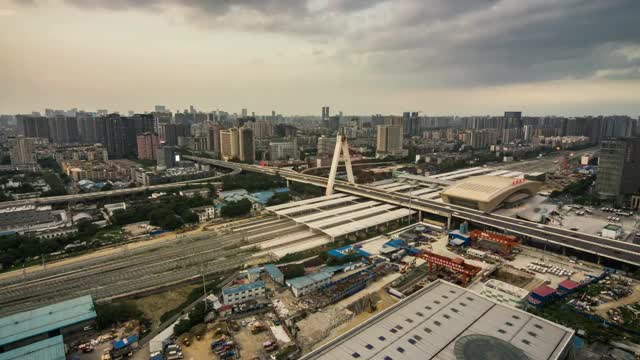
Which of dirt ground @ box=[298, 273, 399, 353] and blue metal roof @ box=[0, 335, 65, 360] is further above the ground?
blue metal roof @ box=[0, 335, 65, 360]

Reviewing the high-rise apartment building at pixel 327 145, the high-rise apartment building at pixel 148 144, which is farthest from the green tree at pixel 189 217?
the high-rise apartment building at pixel 327 145

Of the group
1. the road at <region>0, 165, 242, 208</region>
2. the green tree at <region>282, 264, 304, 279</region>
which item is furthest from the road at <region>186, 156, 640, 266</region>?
the road at <region>0, 165, 242, 208</region>

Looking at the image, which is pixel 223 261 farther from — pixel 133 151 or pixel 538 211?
pixel 133 151

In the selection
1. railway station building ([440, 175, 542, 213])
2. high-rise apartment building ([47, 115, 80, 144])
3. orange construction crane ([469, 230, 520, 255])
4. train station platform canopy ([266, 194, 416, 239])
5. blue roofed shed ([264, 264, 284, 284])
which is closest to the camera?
blue roofed shed ([264, 264, 284, 284])

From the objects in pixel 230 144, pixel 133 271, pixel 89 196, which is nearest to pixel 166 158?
pixel 230 144

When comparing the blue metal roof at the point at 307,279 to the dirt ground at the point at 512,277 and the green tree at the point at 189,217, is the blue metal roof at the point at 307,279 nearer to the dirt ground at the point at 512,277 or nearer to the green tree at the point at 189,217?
the dirt ground at the point at 512,277

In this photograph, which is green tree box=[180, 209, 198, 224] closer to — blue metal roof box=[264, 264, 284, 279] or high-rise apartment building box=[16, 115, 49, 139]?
blue metal roof box=[264, 264, 284, 279]
